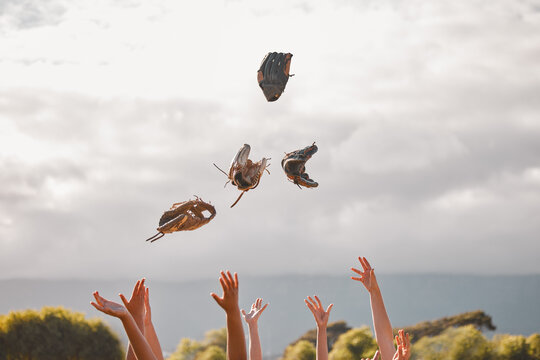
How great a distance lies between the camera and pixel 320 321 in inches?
518

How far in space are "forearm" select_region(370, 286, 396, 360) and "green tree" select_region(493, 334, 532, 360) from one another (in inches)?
865

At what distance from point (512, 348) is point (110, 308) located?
88.0ft

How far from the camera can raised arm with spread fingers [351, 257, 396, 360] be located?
12.1m

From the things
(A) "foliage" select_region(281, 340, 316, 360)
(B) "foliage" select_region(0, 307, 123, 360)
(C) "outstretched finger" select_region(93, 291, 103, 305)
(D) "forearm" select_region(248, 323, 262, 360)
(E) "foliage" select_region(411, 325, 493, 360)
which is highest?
(B) "foliage" select_region(0, 307, 123, 360)

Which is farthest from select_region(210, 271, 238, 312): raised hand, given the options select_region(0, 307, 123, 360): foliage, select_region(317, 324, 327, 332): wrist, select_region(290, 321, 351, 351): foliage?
select_region(290, 321, 351, 351): foliage

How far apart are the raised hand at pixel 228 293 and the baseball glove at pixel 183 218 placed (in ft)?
15.7

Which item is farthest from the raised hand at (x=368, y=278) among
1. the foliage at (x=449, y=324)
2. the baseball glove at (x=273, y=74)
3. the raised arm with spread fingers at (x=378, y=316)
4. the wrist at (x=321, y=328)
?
the foliage at (x=449, y=324)

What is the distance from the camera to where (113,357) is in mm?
31578

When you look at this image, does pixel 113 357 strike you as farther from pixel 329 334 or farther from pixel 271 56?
pixel 271 56

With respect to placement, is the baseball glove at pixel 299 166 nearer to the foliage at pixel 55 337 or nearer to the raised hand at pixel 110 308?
the raised hand at pixel 110 308

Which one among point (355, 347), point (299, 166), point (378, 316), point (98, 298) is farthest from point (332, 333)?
point (98, 298)

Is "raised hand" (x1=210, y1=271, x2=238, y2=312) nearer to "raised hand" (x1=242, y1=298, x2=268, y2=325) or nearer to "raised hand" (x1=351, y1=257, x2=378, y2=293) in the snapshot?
"raised hand" (x1=242, y1=298, x2=268, y2=325)

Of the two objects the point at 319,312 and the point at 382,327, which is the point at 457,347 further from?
the point at 382,327

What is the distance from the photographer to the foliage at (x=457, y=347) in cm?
3269
